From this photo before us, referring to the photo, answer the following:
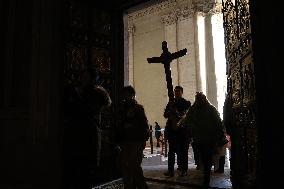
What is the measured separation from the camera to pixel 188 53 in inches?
639

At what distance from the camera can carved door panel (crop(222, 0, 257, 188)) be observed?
9.19ft

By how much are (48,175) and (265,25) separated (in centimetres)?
360

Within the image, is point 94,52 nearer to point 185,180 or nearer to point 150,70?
point 185,180

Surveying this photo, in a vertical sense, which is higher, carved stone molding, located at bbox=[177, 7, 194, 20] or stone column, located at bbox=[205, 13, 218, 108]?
carved stone molding, located at bbox=[177, 7, 194, 20]

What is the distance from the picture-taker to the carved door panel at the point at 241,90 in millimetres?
2801

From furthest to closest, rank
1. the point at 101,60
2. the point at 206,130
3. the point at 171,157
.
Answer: the point at 171,157
the point at 101,60
the point at 206,130

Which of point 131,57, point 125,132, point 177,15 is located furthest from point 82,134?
point 131,57

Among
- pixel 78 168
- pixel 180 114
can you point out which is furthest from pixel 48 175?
pixel 180 114

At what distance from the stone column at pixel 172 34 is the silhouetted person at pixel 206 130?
1134 cm

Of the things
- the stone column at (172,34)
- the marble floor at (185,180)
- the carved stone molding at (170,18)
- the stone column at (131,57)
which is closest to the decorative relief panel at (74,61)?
the marble floor at (185,180)

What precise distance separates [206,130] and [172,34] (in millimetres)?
12469

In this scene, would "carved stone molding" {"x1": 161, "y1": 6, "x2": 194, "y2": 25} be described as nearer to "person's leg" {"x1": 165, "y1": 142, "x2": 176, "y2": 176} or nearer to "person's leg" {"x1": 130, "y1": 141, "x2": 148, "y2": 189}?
"person's leg" {"x1": 165, "y1": 142, "x2": 176, "y2": 176}

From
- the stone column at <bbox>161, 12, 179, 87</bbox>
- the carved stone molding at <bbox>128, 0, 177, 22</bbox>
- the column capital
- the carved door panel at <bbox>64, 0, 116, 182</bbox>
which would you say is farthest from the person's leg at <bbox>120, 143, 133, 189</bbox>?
the carved stone molding at <bbox>128, 0, 177, 22</bbox>

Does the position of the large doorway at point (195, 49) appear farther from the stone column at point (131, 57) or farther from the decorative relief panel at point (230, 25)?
the decorative relief panel at point (230, 25)
